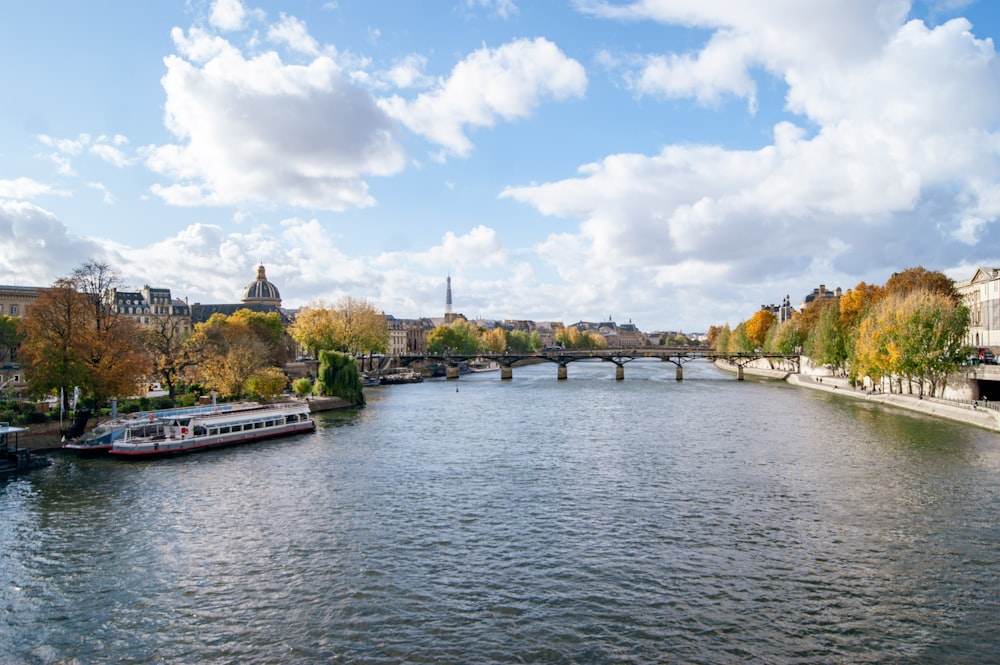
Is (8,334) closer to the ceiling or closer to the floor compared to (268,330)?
closer to the floor

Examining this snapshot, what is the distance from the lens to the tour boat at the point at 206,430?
49062 mm

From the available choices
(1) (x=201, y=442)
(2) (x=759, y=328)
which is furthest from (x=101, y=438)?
(2) (x=759, y=328)

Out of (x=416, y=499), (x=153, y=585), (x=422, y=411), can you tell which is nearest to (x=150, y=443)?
(x=416, y=499)

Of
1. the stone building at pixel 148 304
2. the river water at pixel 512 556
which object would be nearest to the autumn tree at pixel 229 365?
the river water at pixel 512 556

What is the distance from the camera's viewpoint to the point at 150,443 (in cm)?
4897

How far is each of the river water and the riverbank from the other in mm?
9744

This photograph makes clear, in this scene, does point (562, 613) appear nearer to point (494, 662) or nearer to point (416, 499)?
point (494, 662)

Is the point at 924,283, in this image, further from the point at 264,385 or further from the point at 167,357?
the point at 167,357

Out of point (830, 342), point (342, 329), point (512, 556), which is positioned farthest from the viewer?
point (342, 329)

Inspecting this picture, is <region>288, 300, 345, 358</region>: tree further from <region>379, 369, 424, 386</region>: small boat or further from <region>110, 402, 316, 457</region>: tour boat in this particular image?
<region>110, 402, 316, 457</region>: tour boat

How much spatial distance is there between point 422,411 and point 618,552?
5324cm

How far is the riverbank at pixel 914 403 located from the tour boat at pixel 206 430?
57529 millimetres

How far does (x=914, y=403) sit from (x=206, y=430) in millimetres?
68748

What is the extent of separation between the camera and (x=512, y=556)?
2627 cm
